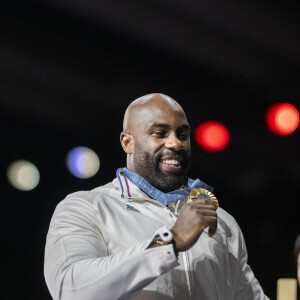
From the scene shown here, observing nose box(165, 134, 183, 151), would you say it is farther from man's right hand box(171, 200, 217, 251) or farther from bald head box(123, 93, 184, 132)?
man's right hand box(171, 200, 217, 251)

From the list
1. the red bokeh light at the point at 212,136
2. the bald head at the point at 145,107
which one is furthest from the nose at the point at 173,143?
the red bokeh light at the point at 212,136

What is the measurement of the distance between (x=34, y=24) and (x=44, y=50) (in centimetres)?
19

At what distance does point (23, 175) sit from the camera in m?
3.79

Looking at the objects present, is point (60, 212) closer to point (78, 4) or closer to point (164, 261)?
point (164, 261)

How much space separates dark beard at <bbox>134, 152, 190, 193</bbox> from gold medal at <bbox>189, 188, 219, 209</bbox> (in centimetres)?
22

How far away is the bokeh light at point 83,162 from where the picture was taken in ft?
12.8

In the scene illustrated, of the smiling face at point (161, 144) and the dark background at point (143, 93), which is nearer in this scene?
the smiling face at point (161, 144)

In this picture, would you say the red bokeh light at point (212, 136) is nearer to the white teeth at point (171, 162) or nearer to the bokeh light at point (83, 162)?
the bokeh light at point (83, 162)

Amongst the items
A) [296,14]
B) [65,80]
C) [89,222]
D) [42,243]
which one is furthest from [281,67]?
[89,222]

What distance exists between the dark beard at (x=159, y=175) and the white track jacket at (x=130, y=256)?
0.23 feet

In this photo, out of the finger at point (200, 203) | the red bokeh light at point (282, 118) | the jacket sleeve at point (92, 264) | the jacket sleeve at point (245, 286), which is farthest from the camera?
the red bokeh light at point (282, 118)

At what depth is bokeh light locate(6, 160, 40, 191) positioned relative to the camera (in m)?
3.79

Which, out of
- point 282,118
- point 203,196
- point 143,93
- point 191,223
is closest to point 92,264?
point 191,223

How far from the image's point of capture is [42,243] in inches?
152
